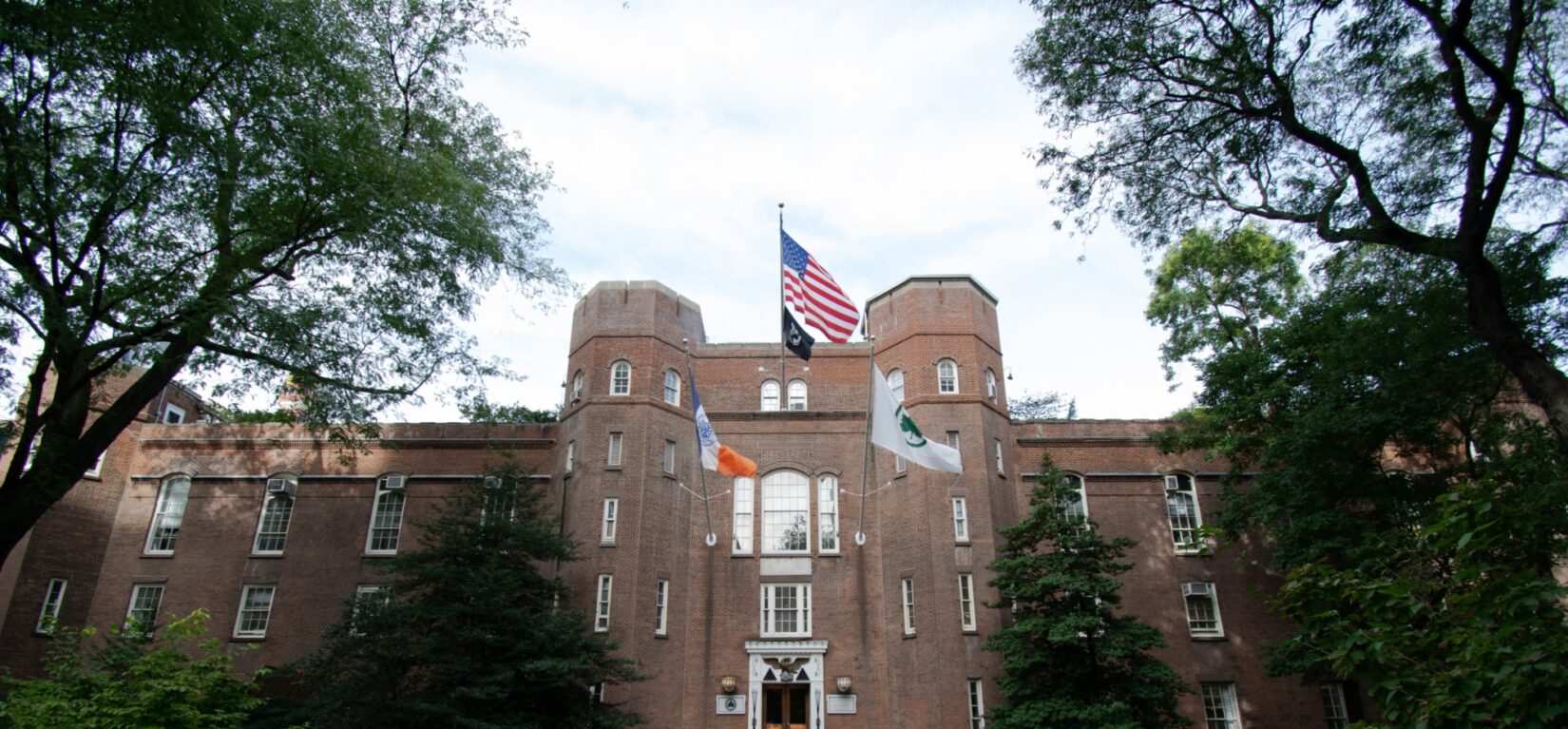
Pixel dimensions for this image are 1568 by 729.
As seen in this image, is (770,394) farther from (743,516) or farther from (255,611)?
(255,611)

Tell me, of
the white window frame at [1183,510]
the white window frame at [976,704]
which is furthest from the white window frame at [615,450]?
the white window frame at [1183,510]

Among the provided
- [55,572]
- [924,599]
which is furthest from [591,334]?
[55,572]

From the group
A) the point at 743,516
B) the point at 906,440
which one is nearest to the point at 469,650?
the point at 743,516

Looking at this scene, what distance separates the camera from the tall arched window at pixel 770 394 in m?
27.0

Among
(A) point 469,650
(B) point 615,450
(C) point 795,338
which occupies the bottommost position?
(A) point 469,650

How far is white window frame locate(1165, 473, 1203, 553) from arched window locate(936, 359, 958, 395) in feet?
23.0

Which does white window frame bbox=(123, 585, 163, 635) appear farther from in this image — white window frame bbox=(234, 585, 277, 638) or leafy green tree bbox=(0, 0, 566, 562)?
leafy green tree bbox=(0, 0, 566, 562)

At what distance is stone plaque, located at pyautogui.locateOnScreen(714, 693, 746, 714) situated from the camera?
909 inches

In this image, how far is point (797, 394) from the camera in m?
27.2

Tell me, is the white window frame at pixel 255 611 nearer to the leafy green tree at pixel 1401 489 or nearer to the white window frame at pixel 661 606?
the white window frame at pixel 661 606

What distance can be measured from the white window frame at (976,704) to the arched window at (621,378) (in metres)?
12.3

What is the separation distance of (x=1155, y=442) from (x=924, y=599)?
820 centimetres

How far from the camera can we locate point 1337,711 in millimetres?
23719

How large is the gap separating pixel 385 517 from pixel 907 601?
51.5ft
